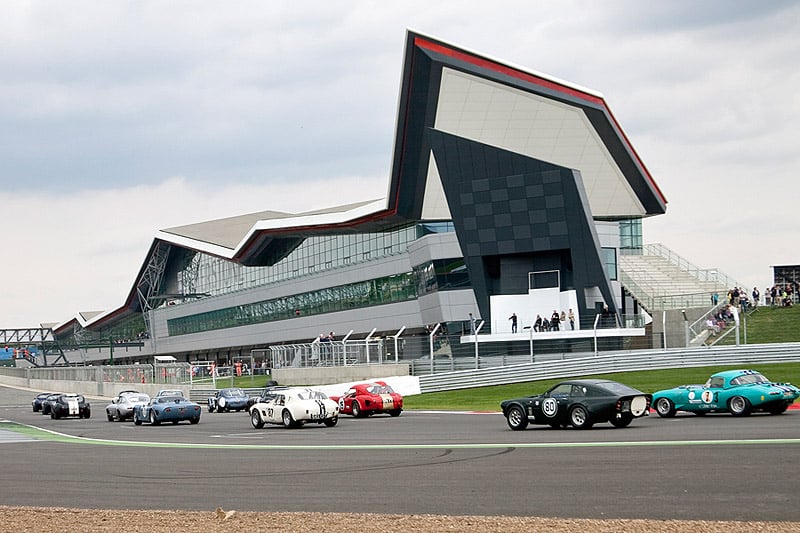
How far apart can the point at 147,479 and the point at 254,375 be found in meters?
53.4

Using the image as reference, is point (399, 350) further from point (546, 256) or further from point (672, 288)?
point (672, 288)

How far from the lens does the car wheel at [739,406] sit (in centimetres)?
2706

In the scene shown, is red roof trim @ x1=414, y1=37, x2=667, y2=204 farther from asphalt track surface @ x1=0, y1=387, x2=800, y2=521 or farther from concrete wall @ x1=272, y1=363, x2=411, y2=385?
asphalt track surface @ x1=0, y1=387, x2=800, y2=521

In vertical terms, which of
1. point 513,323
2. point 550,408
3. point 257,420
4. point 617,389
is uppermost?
point 513,323

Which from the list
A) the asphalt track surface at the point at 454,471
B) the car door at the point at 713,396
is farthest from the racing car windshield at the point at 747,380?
the asphalt track surface at the point at 454,471

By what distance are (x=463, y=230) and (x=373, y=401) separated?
89.1 ft

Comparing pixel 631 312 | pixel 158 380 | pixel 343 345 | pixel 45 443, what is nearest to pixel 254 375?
pixel 158 380

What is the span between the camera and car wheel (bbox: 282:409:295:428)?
31.8 metres

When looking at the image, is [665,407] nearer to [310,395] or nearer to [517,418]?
[517,418]

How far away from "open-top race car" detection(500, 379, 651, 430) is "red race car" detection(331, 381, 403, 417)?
1180cm

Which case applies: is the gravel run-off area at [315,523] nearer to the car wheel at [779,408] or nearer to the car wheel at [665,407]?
the car wheel at [779,408]

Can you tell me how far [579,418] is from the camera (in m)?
24.9

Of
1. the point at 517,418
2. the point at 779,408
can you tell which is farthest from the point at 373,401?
the point at 779,408

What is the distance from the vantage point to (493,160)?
6100 cm
